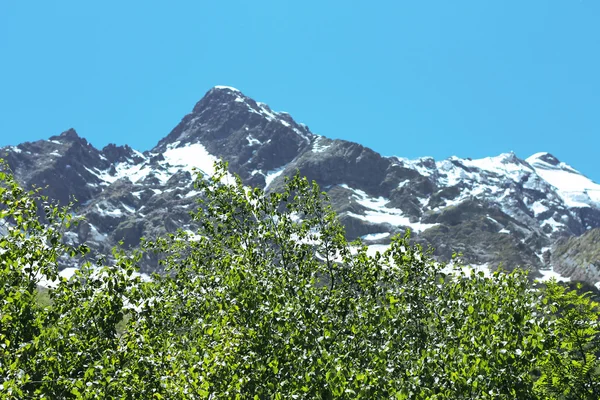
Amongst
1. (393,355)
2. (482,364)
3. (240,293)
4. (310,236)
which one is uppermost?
(310,236)

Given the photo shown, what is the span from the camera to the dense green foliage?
46.7 ft

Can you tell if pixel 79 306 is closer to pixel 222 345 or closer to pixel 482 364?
pixel 222 345

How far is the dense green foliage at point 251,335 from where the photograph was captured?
14.2 m

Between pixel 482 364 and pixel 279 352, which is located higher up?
pixel 279 352

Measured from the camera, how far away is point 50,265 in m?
17.8

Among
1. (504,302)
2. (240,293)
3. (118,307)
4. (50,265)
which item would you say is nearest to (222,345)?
(240,293)

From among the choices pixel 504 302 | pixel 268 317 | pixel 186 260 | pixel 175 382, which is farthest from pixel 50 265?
pixel 504 302

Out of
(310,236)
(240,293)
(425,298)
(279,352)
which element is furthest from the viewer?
(310,236)

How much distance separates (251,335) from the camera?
52.0 ft

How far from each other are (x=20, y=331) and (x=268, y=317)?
7.55 metres

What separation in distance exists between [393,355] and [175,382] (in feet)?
22.3

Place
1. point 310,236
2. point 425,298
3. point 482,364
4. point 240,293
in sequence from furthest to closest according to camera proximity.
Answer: point 310,236 → point 425,298 → point 240,293 → point 482,364

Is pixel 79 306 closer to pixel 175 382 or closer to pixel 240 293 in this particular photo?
pixel 175 382

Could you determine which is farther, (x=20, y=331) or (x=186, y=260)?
(x=186, y=260)
